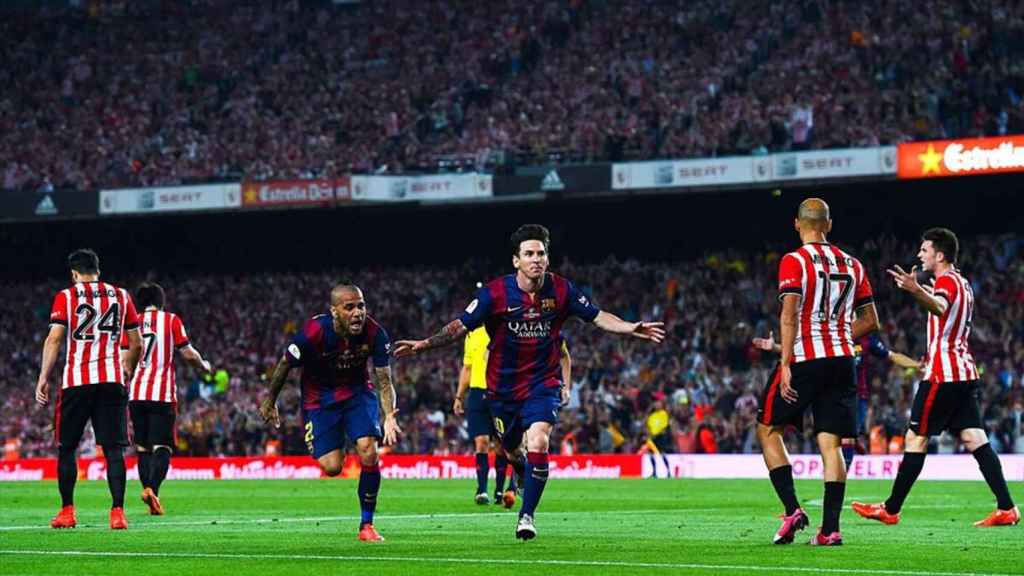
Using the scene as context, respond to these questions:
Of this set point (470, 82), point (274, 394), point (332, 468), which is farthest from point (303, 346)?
point (470, 82)

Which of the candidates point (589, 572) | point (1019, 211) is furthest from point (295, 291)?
point (589, 572)

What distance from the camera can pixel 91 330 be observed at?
16203mm

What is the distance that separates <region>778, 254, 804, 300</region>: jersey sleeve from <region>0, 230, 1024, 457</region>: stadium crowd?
21886 mm

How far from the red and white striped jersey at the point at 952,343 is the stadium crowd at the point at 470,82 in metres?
24.1

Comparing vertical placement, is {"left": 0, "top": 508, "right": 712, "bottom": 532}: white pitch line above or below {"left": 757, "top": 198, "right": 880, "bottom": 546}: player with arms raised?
below

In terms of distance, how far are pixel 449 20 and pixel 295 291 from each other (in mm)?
9132

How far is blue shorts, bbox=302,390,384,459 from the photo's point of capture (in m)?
14.3

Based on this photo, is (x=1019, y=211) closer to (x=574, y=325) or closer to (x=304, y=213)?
(x=574, y=325)

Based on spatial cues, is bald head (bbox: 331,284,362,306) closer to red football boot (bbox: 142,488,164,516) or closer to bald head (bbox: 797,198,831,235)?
bald head (bbox: 797,198,831,235)

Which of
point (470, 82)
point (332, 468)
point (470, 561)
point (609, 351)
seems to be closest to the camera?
point (470, 561)

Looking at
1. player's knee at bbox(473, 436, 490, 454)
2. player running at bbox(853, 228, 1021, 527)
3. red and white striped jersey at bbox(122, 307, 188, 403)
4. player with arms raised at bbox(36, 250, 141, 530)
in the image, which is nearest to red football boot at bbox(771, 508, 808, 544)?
player running at bbox(853, 228, 1021, 527)

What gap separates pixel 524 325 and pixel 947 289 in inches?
160

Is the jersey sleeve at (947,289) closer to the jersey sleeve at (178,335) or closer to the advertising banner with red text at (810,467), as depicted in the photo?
the jersey sleeve at (178,335)

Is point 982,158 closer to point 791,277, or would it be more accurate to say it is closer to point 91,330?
point 91,330
